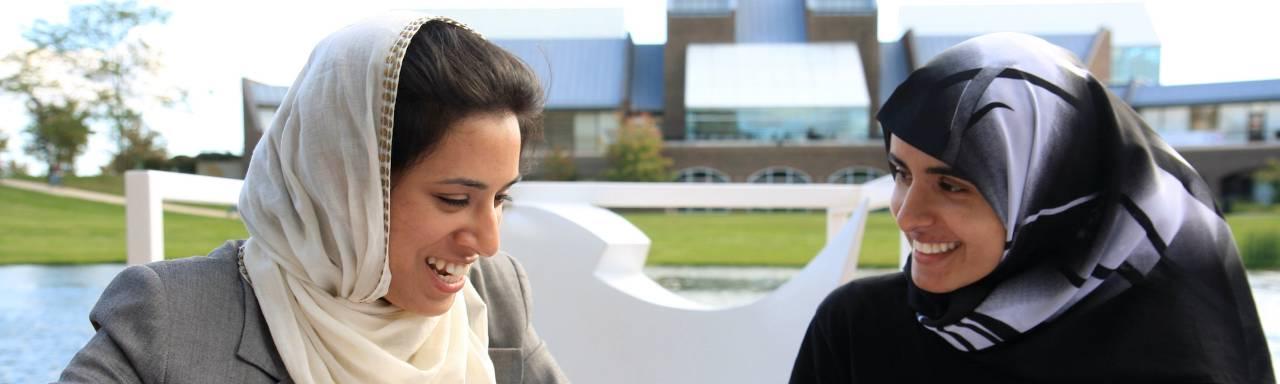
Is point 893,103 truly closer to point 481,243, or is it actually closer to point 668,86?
point 481,243

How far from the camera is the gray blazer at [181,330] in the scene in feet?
3.90

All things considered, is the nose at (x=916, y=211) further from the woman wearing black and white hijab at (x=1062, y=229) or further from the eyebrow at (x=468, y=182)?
the eyebrow at (x=468, y=182)

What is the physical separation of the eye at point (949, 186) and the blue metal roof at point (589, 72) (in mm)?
30554

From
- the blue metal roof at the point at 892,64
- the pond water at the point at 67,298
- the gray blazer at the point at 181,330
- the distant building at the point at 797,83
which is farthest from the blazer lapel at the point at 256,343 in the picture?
the blue metal roof at the point at 892,64

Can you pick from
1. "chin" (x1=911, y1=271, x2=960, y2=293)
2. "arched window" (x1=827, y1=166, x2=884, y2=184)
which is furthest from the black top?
"arched window" (x1=827, y1=166, x2=884, y2=184)

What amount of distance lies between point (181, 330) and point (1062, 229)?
1.21 metres

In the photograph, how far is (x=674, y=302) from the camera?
357cm

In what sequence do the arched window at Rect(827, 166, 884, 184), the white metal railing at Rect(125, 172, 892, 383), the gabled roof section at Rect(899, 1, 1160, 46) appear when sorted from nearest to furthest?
the white metal railing at Rect(125, 172, 892, 383) → the arched window at Rect(827, 166, 884, 184) → the gabled roof section at Rect(899, 1, 1160, 46)

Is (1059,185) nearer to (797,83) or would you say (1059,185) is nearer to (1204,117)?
(797,83)

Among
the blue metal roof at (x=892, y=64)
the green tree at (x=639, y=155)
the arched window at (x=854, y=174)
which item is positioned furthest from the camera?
the blue metal roof at (x=892, y=64)

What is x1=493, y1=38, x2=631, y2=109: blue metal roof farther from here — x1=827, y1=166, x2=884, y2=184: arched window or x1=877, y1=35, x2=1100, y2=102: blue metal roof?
x1=877, y1=35, x2=1100, y2=102: blue metal roof

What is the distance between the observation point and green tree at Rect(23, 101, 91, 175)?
2595cm

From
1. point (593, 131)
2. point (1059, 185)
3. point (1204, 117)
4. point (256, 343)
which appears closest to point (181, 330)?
point (256, 343)

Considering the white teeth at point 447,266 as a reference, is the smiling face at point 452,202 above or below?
above
